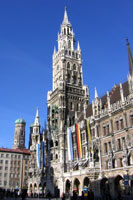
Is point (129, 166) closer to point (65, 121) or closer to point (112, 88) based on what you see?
point (112, 88)

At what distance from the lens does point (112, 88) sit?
52.7 meters

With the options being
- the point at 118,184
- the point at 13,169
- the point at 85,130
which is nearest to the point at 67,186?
the point at 85,130

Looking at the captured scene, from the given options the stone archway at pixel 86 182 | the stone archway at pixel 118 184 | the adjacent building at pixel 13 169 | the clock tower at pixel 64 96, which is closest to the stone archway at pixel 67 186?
the clock tower at pixel 64 96

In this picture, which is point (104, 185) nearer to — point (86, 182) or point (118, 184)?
point (118, 184)

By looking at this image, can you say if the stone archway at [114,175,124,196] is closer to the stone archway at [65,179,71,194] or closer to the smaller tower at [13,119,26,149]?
the stone archway at [65,179,71,194]

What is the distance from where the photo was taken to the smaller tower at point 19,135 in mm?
137125

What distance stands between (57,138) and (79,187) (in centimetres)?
1418

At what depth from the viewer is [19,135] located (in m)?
141

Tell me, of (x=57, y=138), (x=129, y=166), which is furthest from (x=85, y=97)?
(x=129, y=166)

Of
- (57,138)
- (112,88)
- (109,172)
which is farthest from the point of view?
(57,138)

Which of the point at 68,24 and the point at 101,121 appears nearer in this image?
the point at 101,121

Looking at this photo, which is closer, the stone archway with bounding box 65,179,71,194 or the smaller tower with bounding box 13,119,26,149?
the stone archway with bounding box 65,179,71,194

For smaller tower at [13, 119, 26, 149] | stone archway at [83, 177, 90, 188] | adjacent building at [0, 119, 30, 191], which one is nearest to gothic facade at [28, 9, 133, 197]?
stone archway at [83, 177, 90, 188]

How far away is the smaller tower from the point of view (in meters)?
137
